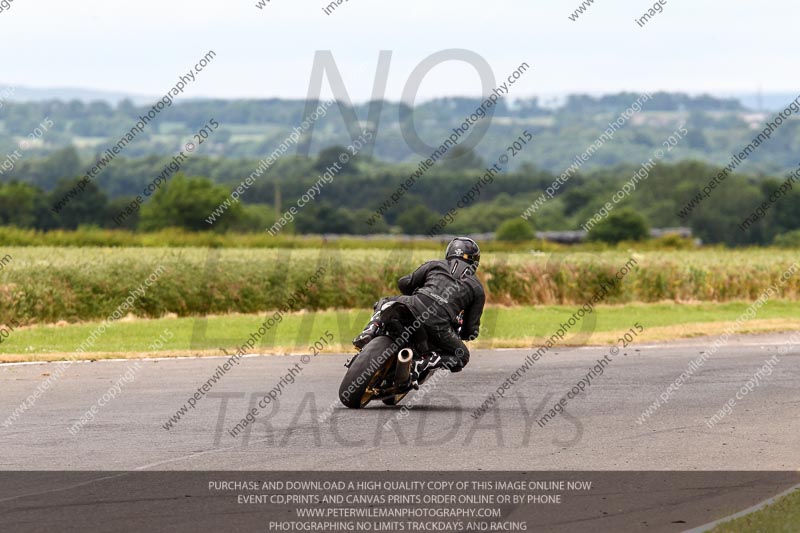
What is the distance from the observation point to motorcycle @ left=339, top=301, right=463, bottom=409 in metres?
12.2

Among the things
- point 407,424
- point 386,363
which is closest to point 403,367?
point 386,363

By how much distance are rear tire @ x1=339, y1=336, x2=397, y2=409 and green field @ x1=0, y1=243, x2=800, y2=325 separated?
50.8 ft

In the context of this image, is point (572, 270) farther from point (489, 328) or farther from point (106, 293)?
point (106, 293)

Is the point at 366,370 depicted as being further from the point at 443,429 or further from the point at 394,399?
the point at 443,429

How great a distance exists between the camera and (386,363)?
12.4 metres

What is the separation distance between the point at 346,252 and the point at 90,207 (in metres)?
65.7

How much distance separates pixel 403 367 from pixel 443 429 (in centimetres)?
106

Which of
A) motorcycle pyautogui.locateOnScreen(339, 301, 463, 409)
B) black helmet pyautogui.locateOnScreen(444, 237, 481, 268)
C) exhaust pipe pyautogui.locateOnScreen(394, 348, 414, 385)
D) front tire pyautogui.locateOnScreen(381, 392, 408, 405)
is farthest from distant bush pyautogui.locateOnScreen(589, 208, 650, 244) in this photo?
exhaust pipe pyautogui.locateOnScreen(394, 348, 414, 385)

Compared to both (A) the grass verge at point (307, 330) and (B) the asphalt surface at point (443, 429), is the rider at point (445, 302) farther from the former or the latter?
(A) the grass verge at point (307, 330)
